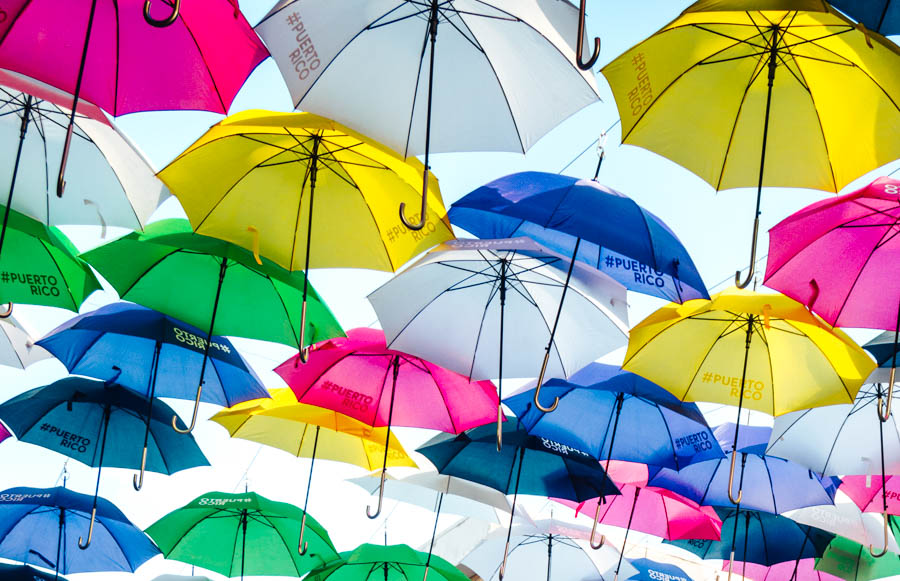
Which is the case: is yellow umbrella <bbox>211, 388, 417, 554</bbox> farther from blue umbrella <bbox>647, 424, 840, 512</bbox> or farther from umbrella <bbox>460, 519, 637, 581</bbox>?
blue umbrella <bbox>647, 424, 840, 512</bbox>

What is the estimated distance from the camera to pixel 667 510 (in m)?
7.69

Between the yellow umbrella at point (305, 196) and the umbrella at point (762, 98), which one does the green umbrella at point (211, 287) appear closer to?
the yellow umbrella at point (305, 196)

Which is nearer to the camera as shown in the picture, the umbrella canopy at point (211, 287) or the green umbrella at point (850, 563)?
the umbrella canopy at point (211, 287)

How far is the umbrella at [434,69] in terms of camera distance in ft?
13.3

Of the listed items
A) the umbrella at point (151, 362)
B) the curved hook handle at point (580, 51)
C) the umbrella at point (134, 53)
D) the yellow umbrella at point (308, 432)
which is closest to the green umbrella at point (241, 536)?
the yellow umbrella at point (308, 432)

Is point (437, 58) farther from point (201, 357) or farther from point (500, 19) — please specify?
point (201, 357)

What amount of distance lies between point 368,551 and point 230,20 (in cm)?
363

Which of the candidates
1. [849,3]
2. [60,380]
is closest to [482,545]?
[60,380]

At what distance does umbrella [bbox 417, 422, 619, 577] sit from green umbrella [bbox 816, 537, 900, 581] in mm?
3173

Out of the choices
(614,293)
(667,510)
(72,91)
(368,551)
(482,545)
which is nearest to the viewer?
(72,91)

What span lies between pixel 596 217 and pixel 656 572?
4.55 m

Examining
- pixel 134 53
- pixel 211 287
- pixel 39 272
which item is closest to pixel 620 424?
pixel 211 287

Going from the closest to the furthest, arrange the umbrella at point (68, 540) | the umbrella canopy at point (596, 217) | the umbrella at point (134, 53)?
1. the umbrella at point (134, 53)
2. the umbrella canopy at point (596, 217)
3. the umbrella at point (68, 540)

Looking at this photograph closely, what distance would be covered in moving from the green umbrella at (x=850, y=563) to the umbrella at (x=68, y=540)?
245 inches
